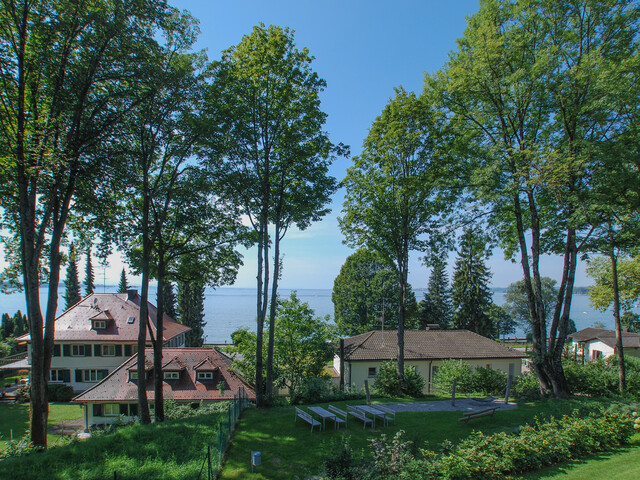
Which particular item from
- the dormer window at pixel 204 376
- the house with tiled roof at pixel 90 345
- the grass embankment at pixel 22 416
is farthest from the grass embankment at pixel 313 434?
the house with tiled roof at pixel 90 345

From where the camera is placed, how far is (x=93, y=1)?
10797mm

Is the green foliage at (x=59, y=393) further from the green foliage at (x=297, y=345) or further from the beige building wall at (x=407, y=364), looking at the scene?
the beige building wall at (x=407, y=364)

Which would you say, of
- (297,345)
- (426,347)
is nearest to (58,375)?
(297,345)

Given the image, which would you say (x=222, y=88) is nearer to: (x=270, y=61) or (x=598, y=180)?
(x=270, y=61)

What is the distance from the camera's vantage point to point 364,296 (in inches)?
1773

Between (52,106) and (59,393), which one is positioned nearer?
(52,106)

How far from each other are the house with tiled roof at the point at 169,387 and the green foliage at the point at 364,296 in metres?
21.2

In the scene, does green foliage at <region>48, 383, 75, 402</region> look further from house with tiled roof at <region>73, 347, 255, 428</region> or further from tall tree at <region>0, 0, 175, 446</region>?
tall tree at <region>0, 0, 175, 446</region>

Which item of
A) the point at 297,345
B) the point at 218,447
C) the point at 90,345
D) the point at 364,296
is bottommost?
the point at 90,345

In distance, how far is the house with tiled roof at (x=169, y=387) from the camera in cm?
2273

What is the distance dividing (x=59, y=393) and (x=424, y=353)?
106ft

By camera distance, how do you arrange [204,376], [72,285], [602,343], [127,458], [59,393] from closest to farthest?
1. [127,458]
2. [204,376]
3. [59,393]
4. [602,343]
5. [72,285]

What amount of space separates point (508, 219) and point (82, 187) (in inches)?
742

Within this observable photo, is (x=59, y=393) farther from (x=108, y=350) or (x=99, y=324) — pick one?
(x=99, y=324)
